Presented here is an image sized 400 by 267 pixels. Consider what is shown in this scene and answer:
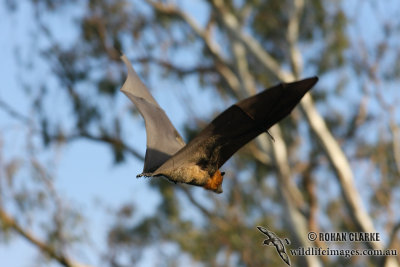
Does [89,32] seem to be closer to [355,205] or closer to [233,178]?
[233,178]

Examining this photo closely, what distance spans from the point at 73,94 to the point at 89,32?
1317mm

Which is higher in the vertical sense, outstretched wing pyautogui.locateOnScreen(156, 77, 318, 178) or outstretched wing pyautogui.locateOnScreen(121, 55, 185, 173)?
outstretched wing pyautogui.locateOnScreen(121, 55, 185, 173)

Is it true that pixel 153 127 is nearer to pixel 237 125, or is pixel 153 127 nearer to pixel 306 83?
pixel 237 125

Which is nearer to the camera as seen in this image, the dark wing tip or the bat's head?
the dark wing tip

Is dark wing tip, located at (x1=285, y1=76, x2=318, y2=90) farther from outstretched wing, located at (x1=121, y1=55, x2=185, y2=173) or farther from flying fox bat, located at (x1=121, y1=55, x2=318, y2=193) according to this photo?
outstretched wing, located at (x1=121, y1=55, x2=185, y2=173)

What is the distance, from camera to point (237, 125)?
5.62 ft

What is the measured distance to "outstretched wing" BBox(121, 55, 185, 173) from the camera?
75.3 inches

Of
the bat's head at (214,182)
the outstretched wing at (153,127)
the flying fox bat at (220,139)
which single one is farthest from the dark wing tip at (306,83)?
the outstretched wing at (153,127)

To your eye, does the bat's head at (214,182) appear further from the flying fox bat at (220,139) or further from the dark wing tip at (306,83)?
the dark wing tip at (306,83)

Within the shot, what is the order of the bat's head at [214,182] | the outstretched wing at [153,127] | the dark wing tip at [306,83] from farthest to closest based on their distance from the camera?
the outstretched wing at [153,127] → the bat's head at [214,182] → the dark wing tip at [306,83]

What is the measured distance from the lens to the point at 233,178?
10.5m

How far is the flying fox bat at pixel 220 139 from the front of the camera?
5.21ft

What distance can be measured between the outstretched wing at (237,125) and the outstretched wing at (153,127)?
182mm

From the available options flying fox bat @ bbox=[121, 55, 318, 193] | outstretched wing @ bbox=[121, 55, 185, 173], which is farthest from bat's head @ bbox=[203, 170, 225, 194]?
outstretched wing @ bbox=[121, 55, 185, 173]
